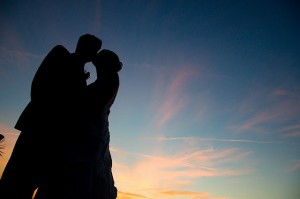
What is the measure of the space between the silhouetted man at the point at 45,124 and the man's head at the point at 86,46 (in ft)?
0.94

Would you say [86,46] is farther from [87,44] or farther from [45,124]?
[45,124]

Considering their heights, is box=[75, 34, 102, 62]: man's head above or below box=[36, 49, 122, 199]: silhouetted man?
above

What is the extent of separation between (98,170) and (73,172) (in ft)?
1.47

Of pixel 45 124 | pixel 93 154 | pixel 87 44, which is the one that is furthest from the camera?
pixel 87 44

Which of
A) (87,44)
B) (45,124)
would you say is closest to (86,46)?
(87,44)

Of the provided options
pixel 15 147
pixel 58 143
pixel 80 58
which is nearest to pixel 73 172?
pixel 58 143

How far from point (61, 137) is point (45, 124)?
244 millimetres

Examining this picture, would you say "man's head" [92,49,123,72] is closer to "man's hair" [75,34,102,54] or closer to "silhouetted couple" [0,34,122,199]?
"man's hair" [75,34,102,54]

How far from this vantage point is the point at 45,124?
2.96 meters

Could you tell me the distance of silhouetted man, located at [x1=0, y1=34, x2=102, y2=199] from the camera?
2830 mm

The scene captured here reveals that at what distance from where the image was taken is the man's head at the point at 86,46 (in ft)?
11.6

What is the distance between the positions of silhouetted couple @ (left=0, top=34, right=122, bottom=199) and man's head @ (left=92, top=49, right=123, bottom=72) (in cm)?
25

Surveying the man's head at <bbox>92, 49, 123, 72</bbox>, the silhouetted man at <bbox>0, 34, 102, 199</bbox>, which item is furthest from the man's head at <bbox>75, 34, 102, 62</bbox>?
the silhouetted man at <bbox>0, 34, 102, 199</bbox>

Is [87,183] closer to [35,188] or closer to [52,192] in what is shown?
[52,192]
